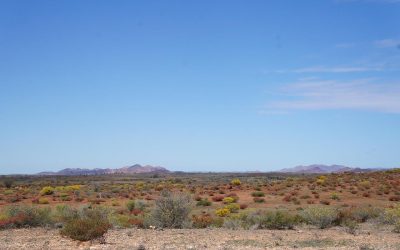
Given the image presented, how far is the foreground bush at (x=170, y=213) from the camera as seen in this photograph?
82.6 ft

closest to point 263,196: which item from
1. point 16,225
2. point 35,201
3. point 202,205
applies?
point 202,205

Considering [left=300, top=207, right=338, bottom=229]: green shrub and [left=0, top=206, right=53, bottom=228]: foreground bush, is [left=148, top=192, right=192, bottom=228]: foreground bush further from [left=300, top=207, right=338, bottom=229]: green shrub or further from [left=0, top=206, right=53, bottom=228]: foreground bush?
[left=300, top=207, right=338, bottom=229]: green shrub

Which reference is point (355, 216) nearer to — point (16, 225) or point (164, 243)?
point (164, 243)

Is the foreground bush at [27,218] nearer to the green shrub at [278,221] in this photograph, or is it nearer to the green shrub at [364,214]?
the green shrub at [278,221]

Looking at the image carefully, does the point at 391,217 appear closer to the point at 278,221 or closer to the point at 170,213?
the point at 278,221

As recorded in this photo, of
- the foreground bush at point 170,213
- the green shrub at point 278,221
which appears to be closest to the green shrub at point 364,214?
the green shrub at point 278,221

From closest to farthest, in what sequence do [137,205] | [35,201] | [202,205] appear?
[137,205] → [202,205] → [35,201]

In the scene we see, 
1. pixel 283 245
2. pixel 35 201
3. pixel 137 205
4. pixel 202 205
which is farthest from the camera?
pixel 35 201

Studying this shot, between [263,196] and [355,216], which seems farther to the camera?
[263,196]

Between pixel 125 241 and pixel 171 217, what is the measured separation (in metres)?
6.18

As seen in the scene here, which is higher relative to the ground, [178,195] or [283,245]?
[178,195]

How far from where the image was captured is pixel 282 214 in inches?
988

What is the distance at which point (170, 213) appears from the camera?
25.3m

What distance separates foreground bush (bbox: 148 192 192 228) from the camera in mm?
25188
